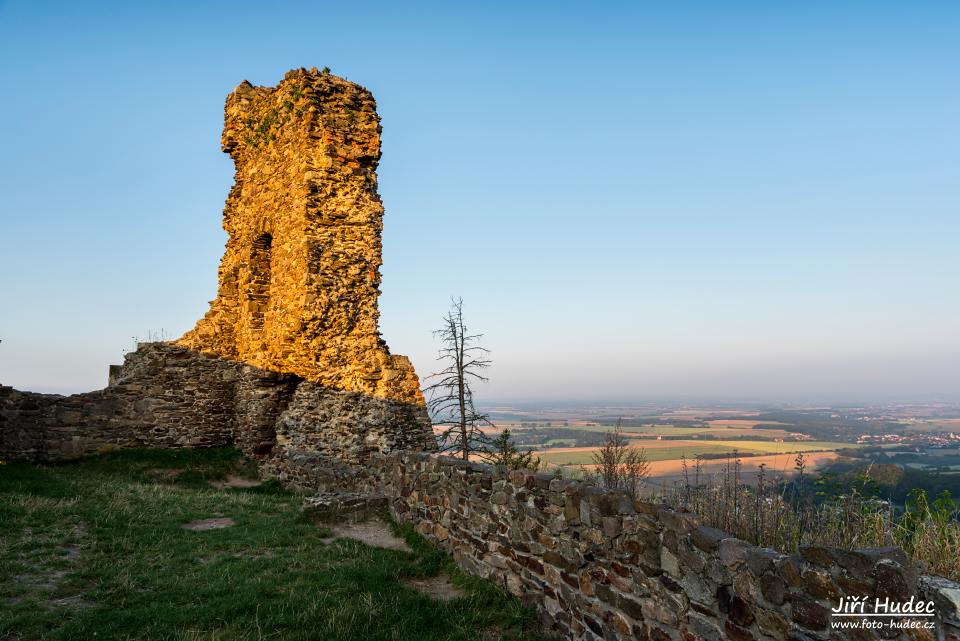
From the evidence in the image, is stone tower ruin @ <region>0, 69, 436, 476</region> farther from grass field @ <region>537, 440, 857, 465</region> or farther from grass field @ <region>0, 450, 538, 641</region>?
grass field @ <region>537, 440, 857, 465</region>

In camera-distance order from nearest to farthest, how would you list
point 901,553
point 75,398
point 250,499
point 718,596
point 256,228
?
point 901,553
point 718,596
point 250,499
point 75,398
point 256,228

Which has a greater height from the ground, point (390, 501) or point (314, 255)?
point (314, 255)

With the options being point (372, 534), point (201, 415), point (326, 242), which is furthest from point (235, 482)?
point (372, 534)

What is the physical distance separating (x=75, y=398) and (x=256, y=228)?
708cm

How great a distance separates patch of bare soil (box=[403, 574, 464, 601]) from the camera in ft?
21.7

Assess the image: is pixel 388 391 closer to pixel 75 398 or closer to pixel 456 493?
pixel 456 493

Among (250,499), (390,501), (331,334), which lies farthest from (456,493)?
(331,334)

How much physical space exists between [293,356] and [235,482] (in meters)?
3.87

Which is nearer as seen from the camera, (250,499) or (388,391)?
(250,499)

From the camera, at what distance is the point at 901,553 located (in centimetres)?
287

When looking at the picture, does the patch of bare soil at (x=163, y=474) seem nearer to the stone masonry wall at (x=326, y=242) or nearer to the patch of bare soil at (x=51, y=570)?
the stone masonry wall at (x=326, y=242)

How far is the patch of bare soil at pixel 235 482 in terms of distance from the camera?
14.2 m

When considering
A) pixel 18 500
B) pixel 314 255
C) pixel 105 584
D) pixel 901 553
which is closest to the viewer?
pixel 901 553

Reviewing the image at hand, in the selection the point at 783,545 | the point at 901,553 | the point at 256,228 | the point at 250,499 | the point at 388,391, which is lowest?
the point at 250,499
